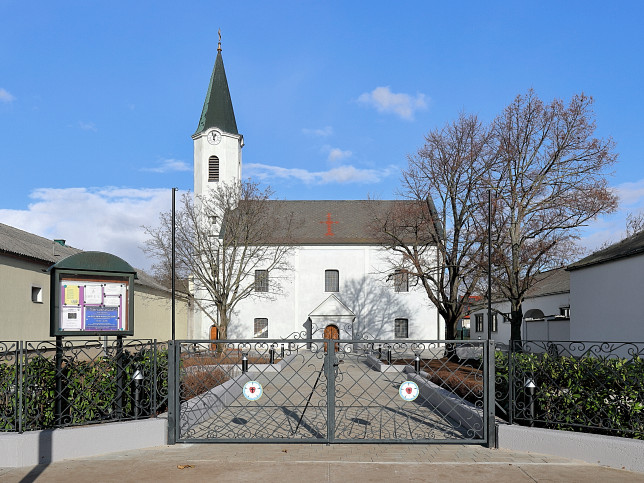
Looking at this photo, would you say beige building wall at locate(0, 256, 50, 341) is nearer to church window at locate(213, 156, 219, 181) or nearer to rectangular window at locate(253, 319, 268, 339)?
rectangular window at locate(253, 319, 268, 339)

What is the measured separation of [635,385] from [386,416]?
470 centimetres

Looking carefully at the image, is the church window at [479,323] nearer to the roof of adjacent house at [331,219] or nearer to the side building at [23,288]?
the roof of adjacent house at [331,219]

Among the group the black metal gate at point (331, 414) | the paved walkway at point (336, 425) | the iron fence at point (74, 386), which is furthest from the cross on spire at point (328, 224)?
the iron fence at point (74, 386)

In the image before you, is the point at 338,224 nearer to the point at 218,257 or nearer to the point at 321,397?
the point at 218,257

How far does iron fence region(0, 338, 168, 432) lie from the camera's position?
7566mm

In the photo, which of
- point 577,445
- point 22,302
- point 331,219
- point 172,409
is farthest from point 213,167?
point 577,445

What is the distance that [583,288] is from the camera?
23.5 meters

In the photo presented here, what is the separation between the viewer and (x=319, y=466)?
7086 millimetres

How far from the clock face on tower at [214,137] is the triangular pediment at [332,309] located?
50.7 ft

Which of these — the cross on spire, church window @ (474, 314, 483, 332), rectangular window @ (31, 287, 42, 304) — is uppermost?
the cross on spire

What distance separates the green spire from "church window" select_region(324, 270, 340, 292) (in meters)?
13.9

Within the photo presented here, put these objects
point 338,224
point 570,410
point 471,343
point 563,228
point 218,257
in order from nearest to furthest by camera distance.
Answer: point 570,410 → point 471,343 → point 563,228 → point 218,257 → point 338,224

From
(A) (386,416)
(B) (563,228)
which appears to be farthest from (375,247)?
(A) (386,416)

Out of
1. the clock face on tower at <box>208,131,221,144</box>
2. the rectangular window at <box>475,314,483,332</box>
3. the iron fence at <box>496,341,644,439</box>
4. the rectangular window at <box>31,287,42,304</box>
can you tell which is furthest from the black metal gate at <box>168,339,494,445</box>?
the rectangular window at <box>475,314,483,332</box>
